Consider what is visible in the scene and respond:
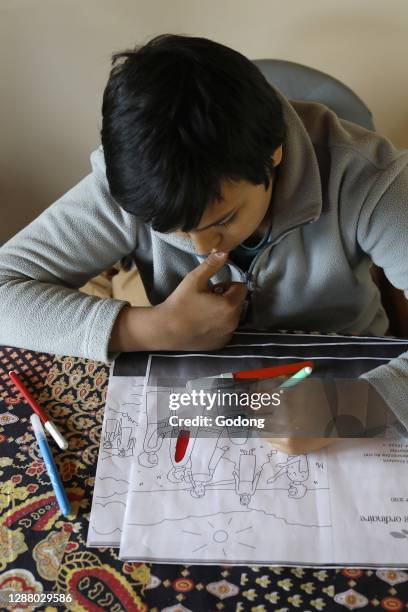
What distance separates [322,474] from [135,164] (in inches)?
13.2

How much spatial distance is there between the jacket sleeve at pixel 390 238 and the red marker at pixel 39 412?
0.33 metres

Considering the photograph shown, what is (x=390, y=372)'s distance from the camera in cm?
54

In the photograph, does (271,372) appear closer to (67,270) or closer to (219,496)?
(219,496)

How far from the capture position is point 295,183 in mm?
567

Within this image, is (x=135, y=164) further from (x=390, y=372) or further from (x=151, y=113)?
(x=390, y=372)

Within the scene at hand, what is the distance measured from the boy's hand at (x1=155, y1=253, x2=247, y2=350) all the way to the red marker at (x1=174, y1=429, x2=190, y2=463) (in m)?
0.11

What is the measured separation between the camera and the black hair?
41cm

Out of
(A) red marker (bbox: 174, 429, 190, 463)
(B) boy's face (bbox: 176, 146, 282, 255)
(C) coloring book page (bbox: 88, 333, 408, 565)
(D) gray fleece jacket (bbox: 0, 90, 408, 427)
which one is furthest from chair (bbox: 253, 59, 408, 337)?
(A) red marker (bbox: 174, 429, 190, 463)

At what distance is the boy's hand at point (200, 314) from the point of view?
581 millimetres

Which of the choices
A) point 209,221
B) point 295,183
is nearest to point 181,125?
point 209,221

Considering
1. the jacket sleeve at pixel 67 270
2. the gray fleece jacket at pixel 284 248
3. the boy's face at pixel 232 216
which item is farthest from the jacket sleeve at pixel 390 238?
the jacket sleeve at pixel 67 270

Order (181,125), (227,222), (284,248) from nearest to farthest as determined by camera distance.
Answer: (181,125), (227,222), (284,248)

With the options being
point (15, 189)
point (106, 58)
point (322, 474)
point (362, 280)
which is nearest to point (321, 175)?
point (362, 280)

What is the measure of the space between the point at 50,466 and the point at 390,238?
456mm
